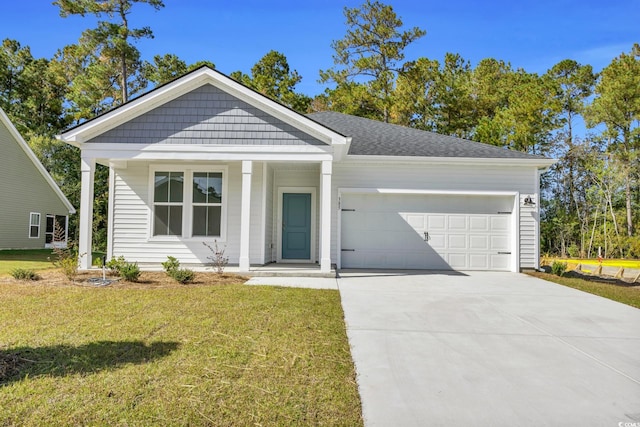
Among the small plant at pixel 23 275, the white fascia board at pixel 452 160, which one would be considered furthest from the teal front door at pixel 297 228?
the small plant at pixel 23 275

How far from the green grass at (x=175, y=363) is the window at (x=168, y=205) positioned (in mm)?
4785

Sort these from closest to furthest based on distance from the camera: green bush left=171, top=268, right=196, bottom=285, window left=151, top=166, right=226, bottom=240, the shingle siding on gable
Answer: green bush left=171, top=268, right=196, bottom=285, the shingle siding on gable, window left=151, top=166, right=226, bottom=240

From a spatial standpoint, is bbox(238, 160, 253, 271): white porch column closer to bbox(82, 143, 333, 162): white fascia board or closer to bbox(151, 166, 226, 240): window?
bbox(82, 143, 333, 162): white fascia board

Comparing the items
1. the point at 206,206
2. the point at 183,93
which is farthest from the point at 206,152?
the point at 206,206

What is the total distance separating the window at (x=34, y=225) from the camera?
2012cm

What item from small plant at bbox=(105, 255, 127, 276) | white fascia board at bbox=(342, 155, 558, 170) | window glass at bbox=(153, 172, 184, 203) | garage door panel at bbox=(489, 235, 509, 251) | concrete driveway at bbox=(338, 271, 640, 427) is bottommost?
concrete driveway at bbox=(338, 271, 640, 427)

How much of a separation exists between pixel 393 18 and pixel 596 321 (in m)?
23.4

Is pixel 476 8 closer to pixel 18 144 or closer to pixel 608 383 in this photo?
pixel 608 383

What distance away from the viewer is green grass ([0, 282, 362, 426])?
8.89 feet

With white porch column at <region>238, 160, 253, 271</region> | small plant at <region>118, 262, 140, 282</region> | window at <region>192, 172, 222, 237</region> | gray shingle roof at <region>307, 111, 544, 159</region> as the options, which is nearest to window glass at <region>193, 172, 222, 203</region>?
window at <region>192, 172, 222, 237</region>

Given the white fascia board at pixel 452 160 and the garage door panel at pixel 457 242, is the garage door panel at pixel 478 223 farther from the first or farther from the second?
the white fascia board at pixel 452 160

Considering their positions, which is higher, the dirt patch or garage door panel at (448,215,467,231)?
garage door panel at (448,215,467,231)

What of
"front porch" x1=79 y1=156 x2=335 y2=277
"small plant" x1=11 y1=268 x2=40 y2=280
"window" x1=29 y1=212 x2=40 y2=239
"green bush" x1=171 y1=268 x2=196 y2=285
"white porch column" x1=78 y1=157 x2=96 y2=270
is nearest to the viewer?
"green bush" x1=171 y1=268 x2=196 y2=285

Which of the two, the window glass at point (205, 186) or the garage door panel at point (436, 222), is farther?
the garage door panel at point (436, 222)
